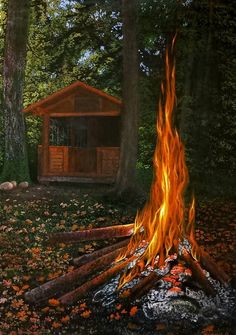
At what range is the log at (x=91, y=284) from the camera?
7.20 m

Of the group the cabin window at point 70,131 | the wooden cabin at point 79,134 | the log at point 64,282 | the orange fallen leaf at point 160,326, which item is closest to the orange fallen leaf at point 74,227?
the log at point 64,282

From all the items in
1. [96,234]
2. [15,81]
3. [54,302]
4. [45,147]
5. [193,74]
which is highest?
[193,74]

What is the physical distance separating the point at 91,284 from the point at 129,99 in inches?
324

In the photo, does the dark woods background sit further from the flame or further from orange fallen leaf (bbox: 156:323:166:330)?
orange fallen leaf (bbox: 156:323:166:330)

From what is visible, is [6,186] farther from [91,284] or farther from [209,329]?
[209,329]

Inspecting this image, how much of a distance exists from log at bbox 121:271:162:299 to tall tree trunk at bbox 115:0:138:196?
7.38 metres

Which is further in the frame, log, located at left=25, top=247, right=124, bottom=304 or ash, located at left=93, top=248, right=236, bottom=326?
log, located at left=25, top=247, right=124, bottom=304

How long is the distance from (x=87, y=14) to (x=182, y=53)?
7.43 metres

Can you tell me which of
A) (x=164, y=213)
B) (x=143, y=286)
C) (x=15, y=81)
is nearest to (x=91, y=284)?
(x=143, y=286)

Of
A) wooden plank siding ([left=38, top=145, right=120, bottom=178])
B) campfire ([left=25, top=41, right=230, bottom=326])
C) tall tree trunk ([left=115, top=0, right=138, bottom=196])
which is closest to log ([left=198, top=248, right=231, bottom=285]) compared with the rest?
campfire ([left=25, top=41, right=230, bottom=326])

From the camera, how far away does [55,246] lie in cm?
1018

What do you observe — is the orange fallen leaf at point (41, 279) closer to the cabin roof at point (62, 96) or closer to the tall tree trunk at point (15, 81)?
the tall tree trunk at point (15, 81)

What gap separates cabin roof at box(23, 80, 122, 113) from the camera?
19314 millimetres

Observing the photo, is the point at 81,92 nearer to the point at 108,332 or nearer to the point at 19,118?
the point at 19,118
